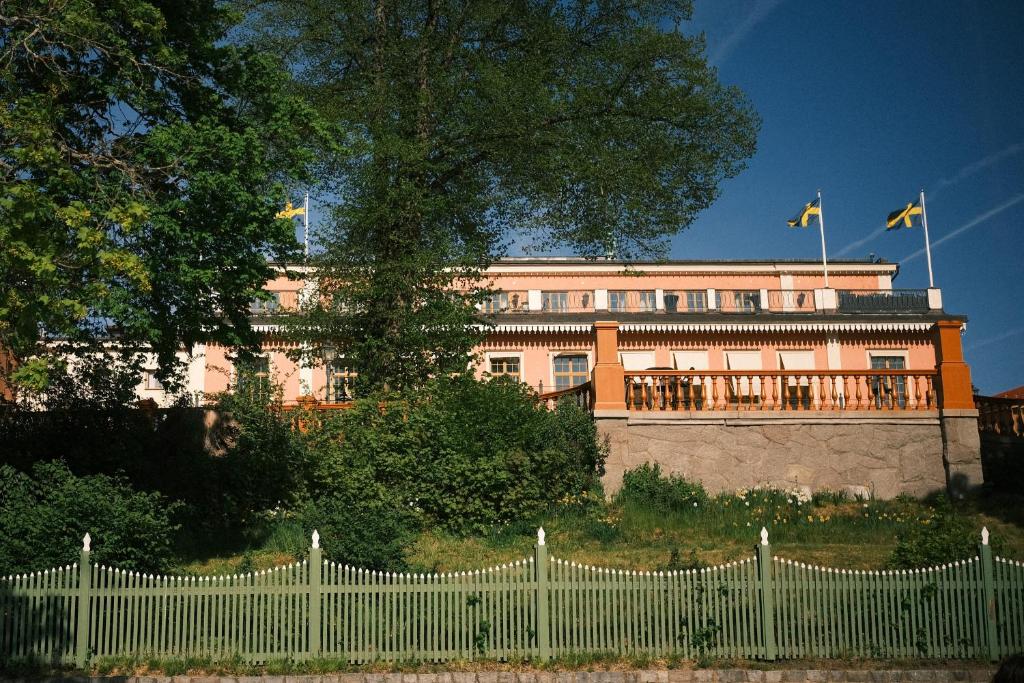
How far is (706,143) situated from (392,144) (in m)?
8.30

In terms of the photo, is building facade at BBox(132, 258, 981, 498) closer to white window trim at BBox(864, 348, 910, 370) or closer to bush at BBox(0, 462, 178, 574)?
white window trim at BBox(864, 348, 910, 370)

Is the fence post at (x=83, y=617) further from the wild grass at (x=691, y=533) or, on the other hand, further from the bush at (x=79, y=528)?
the wild grass at (x=691, y=533)

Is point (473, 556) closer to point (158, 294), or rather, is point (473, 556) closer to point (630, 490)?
point (630, 490)

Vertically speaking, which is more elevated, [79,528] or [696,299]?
[696,299]

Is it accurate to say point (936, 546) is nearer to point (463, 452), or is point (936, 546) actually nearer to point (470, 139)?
point (463, 452)

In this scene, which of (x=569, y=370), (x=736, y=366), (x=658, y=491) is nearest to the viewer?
(x=658, y=491)

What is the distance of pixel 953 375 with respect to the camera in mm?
20828

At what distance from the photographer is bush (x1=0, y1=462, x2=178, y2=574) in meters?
12.9

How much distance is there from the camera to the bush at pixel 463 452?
17.8 meters

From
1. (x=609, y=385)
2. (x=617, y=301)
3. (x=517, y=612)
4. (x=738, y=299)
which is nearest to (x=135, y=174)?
(x=517, y=612)

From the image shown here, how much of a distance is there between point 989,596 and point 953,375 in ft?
31.4

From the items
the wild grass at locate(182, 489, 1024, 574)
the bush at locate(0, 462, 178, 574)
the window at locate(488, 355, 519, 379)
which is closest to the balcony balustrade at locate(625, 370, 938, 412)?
the wild grass at locate(182, 489, 1024, 574)

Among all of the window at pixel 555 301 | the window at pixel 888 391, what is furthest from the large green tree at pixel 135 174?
the window at pixel 555 301

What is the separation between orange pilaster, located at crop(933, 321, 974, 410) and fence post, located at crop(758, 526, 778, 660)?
34.5 ft
